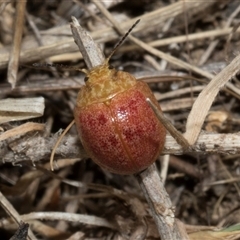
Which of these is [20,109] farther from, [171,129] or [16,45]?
[171,129]

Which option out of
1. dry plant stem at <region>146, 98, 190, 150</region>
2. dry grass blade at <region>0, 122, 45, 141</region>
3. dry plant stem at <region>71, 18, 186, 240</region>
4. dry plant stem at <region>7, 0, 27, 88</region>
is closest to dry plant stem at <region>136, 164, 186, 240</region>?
dry plant stem at <region>71, 18, 186, 240</region>

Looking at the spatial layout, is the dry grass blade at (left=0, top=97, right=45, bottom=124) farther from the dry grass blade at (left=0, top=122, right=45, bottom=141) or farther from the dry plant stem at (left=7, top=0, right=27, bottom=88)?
the dry plant stem at (left=7, top=0, right=27, bottom=88)

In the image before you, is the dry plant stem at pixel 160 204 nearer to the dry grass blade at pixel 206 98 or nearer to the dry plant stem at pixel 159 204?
the dry plant stem at pixel 159 204

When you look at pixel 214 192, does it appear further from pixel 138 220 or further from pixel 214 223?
pixel 138 220

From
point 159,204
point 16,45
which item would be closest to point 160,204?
point 159,204

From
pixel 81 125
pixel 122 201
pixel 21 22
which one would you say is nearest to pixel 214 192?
pixel 122 201

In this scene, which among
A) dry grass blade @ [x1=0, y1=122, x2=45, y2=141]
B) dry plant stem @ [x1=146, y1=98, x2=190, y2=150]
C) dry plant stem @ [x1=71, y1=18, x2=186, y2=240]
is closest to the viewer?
dry plant stem @ [x1=146, y1=98, x2=190, y2=150]

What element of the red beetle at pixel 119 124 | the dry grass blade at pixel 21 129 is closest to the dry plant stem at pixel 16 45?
the dry grass blade at pixel 21 129
